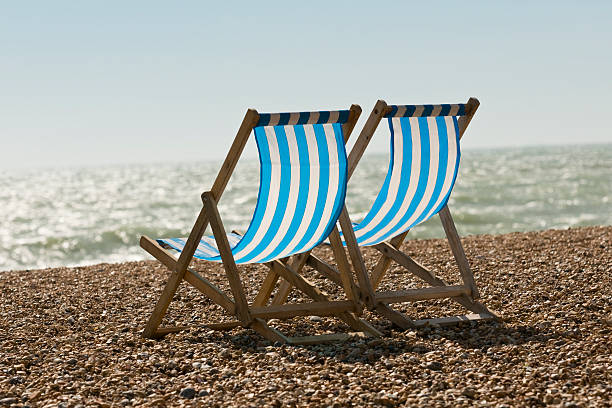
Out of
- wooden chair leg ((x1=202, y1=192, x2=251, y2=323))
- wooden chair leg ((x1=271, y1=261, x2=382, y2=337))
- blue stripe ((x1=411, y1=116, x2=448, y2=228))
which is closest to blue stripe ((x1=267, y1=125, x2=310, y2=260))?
wooden chair leg ((x1=202, y1=192, x2=251, y2=323))

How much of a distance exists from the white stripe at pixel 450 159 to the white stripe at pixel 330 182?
2.45ft

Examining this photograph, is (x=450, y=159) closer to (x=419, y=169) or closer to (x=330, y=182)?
(x=419, y=169)

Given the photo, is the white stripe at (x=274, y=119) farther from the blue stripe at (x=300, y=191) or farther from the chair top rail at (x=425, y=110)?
the chair top rail at (x=425, y=110)

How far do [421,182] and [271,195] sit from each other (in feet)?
3.19

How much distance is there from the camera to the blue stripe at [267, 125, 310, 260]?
12.7 ft

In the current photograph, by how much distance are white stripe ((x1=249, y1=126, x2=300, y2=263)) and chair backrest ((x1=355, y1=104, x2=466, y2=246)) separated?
23.3 inches

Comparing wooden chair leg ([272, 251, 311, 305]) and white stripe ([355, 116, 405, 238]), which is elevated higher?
white stripe ([355, 116, 405, 238])

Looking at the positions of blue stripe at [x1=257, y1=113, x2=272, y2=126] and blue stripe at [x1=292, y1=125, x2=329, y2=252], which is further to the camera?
blue stripe at [x1=292, y1=125, x2=329, y2=252]

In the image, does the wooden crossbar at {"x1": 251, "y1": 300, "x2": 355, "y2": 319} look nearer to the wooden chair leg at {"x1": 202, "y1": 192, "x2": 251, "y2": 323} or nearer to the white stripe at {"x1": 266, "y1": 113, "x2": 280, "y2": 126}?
the wooden chair leg at {"x1": 202, "y1": 192, "x2": 251, "y2": 323}

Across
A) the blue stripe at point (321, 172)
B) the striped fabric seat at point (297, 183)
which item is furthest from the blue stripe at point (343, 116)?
the blue stripe at point (321, 172)

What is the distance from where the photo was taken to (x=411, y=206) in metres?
4.41

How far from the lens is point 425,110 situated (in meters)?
4.24

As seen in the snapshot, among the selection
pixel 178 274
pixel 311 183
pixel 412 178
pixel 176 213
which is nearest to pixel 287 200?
pixel 311 183

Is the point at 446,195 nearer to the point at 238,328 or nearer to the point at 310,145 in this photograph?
the point at 310,145
